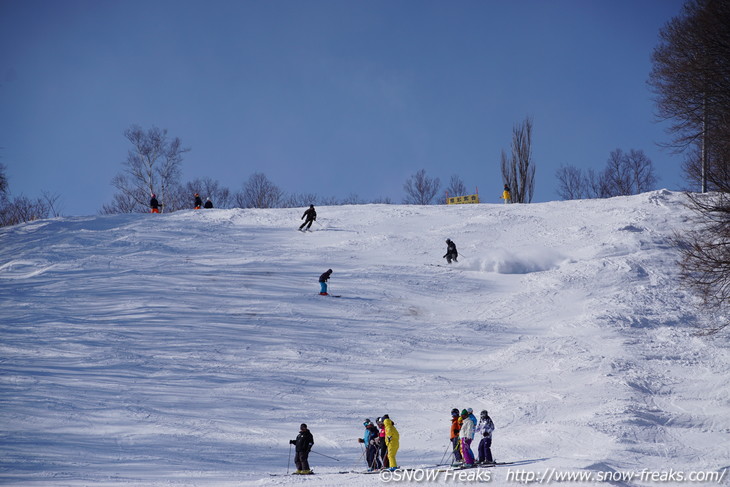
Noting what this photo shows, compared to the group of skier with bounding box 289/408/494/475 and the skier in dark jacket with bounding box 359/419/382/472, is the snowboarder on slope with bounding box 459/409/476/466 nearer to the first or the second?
the group of skier with bounding box 289/408/494/475

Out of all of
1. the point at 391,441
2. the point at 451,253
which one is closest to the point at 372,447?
the point at 391,441

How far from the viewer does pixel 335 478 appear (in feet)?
41.6

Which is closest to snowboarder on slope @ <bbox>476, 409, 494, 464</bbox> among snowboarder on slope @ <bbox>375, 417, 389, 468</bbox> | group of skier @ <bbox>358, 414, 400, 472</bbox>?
group of skier @ <bbox>358, 414, 400, 472</bbox>

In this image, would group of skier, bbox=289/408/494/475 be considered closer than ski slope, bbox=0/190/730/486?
Yes

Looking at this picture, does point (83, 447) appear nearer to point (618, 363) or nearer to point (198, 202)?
point (618, 363)

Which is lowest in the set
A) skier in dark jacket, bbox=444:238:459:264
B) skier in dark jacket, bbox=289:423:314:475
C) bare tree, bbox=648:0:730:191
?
skier in dark jacket, bbox=289:423:314:475

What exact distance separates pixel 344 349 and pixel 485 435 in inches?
393

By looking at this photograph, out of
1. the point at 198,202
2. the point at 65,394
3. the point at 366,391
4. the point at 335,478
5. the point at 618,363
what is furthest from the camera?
the point at 198,202

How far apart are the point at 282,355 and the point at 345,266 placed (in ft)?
33.3

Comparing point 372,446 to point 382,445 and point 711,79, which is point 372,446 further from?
point 711,79

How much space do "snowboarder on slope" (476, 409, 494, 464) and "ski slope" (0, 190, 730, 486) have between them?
996 millimetres

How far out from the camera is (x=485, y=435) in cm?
1315

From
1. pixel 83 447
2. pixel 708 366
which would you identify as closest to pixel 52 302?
pixel 83 447

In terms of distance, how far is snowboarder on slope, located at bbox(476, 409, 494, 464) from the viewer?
1309 cm
